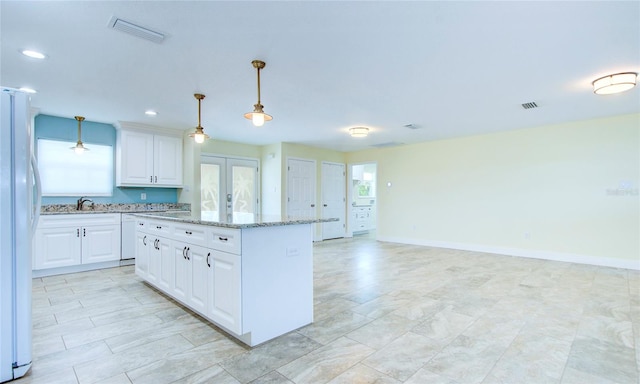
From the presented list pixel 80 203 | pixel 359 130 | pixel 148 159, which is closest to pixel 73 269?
pixel 80 203

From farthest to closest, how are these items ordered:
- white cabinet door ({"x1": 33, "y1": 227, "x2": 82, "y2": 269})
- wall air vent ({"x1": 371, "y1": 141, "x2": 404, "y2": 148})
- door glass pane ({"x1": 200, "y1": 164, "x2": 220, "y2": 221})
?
wall air vent ({"x1": 371, "y1": 141, "x2": 404, "y2": 148}) < door glass pane ({"x1": 200, "y1": 164, "x2": 220, "y2": 221}) < white cabinet door ({"x1": 33, "y1": 227, "x2": 82, "y2": 269})

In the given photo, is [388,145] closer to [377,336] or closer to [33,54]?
[377,336]

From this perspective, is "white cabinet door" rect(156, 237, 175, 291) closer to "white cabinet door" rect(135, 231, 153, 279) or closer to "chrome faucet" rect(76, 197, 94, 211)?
"white cabinet door" rect(135, 231, 153, 279)

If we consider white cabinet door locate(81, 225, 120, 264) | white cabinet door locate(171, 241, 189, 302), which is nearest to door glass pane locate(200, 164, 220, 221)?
white cabinet door locate(81, 225, 120, 264)

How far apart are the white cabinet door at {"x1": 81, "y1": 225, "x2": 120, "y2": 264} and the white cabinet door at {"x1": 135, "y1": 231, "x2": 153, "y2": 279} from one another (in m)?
1.27

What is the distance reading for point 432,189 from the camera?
6.89m

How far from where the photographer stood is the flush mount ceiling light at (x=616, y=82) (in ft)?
10.2

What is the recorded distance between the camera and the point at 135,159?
207 inches

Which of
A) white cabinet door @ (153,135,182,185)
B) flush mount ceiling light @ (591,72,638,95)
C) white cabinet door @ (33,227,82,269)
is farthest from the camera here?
white cabinet door @ (153,135,182,185)

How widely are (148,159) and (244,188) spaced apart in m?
2.17

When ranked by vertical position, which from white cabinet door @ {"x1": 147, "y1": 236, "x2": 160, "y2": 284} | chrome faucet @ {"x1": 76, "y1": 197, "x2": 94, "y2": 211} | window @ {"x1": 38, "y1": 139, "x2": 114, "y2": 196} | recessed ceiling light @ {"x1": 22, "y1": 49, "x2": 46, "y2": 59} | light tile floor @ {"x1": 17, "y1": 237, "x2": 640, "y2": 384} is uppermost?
recessed ceiling light @ {"x1": 22, "y1": 49, "x2": 46, "y2": 59}

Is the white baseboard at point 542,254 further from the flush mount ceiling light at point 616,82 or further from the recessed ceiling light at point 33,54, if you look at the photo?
the recessed ceiling light at point 33,54

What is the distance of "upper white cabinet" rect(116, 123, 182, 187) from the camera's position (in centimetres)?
517

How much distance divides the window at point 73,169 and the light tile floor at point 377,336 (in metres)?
1.55
